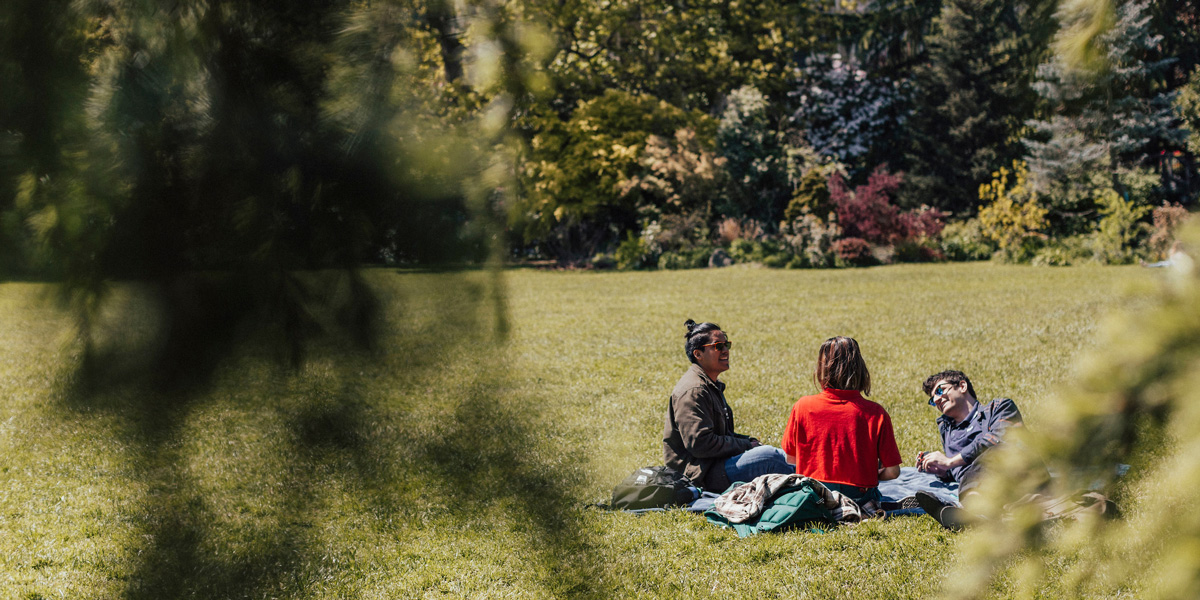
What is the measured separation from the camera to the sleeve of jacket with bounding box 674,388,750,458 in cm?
475

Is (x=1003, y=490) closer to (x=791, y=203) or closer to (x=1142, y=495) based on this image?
(x=1142, y=495)

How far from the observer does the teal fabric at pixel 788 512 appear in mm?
4238

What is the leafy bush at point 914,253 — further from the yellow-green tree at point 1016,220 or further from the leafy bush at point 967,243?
the yellow-green tree at point 1016,220

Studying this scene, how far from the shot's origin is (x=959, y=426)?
191 inches

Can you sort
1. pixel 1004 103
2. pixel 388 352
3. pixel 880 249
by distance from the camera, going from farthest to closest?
pixel 1004 103
pixel 880 249
pixel 388 352

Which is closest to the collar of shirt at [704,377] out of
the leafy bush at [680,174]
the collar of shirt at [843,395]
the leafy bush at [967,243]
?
the collar of shirt at [843,395]

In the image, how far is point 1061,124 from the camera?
1839cm

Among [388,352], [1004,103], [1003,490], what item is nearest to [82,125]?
[388,352]

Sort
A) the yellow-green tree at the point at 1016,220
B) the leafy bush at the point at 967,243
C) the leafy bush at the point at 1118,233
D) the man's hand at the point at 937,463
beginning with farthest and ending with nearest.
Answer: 1. the leafy bush at the point at 967,243
2. the yellow-green tree at the point at 1016,220
3. the leafy bush at the point at 1118,233
4. the man's hand at the point at 937,463

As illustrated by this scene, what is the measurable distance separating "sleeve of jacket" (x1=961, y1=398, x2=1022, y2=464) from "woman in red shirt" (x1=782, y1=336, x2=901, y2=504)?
44 cm

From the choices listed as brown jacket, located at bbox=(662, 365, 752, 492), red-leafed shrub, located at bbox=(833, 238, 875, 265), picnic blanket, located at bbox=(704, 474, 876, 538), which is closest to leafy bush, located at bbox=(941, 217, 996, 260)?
red-leafed shrub, located at bbox=(833, 238, 875, 265)

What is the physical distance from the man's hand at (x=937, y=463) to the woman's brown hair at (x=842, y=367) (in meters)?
0.71

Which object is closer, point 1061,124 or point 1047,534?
point 1047,534

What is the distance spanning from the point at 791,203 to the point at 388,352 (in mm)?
19471
